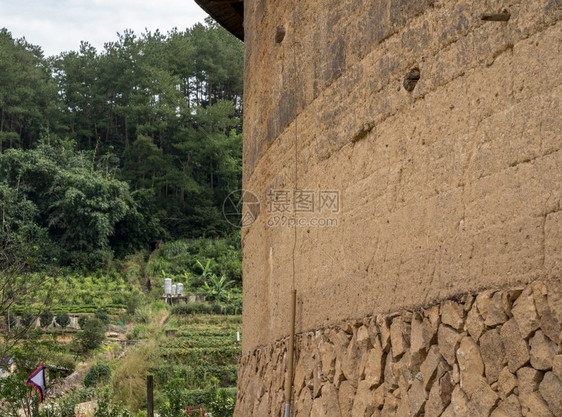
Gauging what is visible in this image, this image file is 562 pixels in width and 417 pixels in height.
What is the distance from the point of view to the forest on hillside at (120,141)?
148ft

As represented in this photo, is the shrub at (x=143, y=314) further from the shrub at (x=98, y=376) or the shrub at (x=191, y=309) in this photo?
the shrub at (x=98, y=376)

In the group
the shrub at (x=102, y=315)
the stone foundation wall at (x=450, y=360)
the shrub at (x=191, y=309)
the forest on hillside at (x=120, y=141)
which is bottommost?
the stone foundation wall at (x=450, y=360)

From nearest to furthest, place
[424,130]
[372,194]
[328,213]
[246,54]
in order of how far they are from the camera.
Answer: [424,130] → [372,194] → [328,213] → [246,54]

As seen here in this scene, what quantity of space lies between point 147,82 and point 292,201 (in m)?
48.3

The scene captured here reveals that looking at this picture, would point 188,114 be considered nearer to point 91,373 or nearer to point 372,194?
point 91,373

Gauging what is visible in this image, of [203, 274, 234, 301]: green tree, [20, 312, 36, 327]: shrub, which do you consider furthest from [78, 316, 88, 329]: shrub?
[20, 312, 36, 327]: shrub

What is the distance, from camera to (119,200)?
45719mm

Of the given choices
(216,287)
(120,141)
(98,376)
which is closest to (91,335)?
(98,376)

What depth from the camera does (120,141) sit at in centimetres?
5547

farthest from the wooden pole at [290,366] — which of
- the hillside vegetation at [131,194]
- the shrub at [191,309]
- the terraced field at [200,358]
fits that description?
the shrub at [191,309]

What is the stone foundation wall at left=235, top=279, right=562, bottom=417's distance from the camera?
2.73 metres

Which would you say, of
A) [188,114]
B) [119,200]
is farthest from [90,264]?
[188,114]

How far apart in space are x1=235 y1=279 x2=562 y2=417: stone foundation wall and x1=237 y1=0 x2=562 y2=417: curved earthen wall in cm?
6

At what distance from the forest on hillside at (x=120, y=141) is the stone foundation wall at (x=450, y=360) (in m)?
38.1
